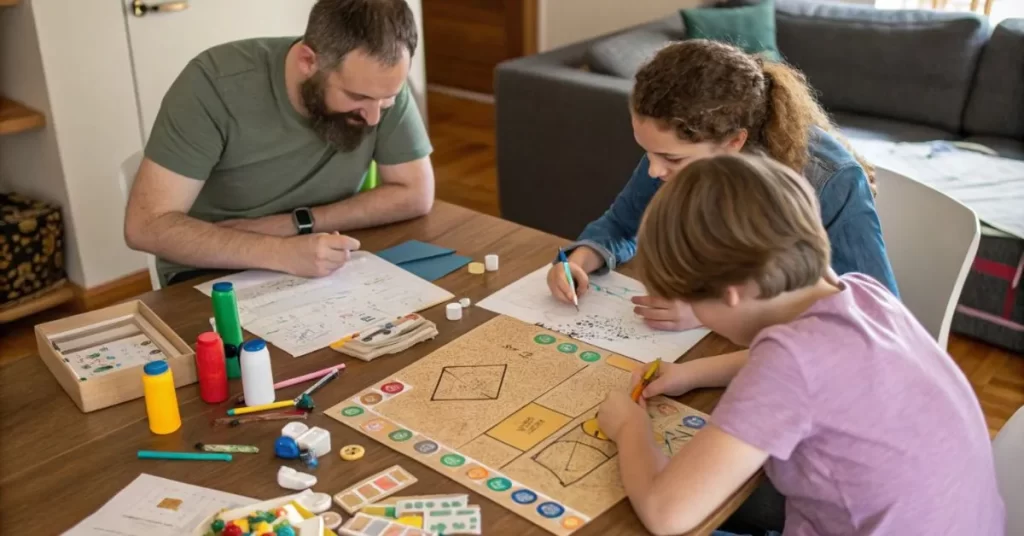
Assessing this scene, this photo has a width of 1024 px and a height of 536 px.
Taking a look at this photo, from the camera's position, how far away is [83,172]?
10.2ft

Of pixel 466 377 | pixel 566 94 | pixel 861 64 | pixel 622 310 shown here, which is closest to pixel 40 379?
pixel 466 377

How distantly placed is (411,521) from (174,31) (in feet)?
8.55

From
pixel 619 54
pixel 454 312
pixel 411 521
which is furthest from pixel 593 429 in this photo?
pixel 619 54

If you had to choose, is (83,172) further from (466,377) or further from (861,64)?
(861,64)

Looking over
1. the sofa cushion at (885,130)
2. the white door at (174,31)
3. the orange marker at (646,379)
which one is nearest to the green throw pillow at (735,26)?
the sofa cushion at (885,130)

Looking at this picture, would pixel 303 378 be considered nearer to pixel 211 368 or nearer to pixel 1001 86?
pixel 211 368

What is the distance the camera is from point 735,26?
3.73 meters

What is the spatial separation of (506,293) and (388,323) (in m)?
0.23

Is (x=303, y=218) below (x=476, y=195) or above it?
above

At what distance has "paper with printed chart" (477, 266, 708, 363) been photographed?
4.84ft

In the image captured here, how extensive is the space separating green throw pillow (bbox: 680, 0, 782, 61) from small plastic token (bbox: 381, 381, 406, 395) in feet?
8.77

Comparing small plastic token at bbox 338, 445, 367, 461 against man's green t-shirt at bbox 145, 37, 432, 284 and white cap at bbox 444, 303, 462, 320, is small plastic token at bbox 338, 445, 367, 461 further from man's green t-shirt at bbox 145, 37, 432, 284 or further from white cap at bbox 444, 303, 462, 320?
man's green t-shirt at bbox 145, 37, 432, 284

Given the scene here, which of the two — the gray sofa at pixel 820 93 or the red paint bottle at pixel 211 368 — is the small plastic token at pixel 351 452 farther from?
the gray sofa at pixel 820 93

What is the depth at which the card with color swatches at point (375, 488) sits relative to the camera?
1124 mm
